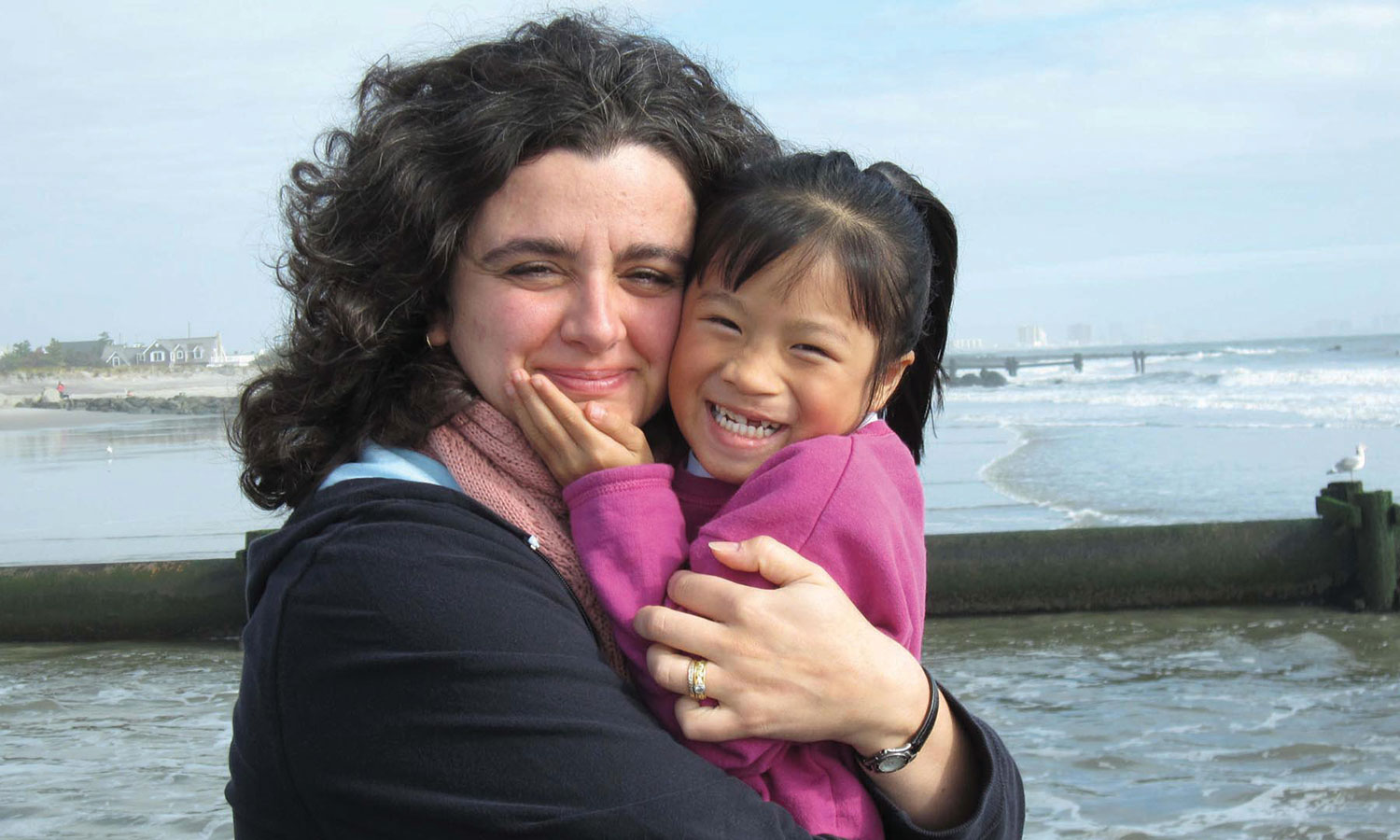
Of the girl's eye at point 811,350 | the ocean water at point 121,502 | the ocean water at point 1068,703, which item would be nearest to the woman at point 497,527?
the girl's eye at point 811,350

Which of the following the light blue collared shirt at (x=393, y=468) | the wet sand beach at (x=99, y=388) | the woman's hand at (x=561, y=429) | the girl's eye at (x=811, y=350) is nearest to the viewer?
the light blue collared shirt at (x=393, y=468)

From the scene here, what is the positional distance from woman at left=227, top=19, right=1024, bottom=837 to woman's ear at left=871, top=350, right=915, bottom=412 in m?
0.43

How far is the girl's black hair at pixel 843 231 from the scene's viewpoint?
2311 millimetres

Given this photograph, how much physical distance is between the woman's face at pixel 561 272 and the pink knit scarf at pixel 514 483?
6 cm

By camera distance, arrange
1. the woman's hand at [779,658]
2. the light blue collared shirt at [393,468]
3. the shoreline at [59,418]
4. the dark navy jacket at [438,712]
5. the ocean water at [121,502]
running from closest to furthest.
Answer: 1. the dark navy jacket at [438,712]
2. the woman's hand at [779,658]
3. the light blue collared shirt at [393,468]
4. the ocean water at [121,502]
5. the shoreline at [59,418]

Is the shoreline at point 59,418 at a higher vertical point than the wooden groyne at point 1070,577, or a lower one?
higher

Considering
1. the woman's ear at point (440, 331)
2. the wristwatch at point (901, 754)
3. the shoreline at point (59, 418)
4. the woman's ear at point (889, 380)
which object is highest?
the woman's ear at point (440, 331)

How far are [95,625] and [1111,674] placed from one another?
5.50 m

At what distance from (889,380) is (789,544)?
65 centimetres

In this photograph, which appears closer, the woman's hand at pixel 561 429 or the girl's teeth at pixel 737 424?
the woman's hand at pixel 561 429

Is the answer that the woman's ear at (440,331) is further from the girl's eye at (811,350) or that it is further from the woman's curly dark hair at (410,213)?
the girl's eye at (811,350)

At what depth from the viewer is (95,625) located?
7172mm

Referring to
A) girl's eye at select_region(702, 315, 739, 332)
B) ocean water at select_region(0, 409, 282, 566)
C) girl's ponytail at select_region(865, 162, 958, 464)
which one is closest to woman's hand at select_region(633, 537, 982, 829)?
girl's eye at select_region(702, 315, 739, 332)

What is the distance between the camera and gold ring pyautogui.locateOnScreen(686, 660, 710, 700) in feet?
5.99
